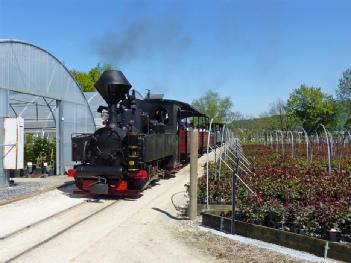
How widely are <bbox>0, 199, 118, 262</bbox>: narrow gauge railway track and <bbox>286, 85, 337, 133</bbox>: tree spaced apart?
70329mm

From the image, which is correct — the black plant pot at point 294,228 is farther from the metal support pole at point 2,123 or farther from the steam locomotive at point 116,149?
the metal support pole at point 2,123

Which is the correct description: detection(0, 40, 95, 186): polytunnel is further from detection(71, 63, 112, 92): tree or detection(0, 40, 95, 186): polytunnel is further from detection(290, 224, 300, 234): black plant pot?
detection(71, 63, 112, 92): tree

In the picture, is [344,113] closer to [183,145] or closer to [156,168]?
[183,145]

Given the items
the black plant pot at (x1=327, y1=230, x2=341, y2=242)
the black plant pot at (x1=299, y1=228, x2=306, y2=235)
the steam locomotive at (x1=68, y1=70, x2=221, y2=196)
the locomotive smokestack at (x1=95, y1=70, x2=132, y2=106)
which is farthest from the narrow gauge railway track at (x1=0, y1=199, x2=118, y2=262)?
the black plant pot at (x1=327, y1=230, x2=341, y2=242)

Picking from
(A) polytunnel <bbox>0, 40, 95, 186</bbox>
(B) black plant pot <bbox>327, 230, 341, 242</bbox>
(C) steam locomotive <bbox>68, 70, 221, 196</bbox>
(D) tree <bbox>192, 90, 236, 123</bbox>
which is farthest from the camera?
(D) tree <bbox>192, 90, 236, 123</bbox>

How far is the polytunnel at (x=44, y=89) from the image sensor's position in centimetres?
1609

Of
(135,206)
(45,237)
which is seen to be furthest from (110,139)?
(45,237)

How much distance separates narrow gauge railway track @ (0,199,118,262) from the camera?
7.61 m

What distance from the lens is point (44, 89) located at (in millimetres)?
19281

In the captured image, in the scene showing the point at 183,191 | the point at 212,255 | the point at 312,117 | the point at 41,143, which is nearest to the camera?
the point at 212,255

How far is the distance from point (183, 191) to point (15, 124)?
6047 millimetres

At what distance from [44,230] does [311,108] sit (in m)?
76.8

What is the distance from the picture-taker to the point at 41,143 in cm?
2369

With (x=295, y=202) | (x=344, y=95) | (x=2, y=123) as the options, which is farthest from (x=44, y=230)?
(x=344, y=95)
